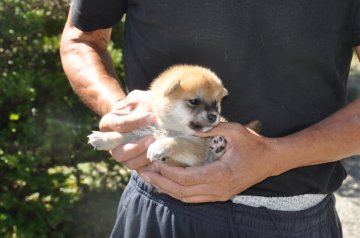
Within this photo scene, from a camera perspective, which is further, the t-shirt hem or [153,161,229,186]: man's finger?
the t-shirt hem

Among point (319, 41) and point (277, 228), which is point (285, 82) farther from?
point (277, 228)

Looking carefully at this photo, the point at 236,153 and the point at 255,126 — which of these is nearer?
the point at 236,153

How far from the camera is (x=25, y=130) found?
4.76 meters

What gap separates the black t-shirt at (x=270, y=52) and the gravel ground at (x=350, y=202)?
462 cm

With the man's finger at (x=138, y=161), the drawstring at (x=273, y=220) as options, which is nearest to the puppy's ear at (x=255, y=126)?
the drawstring at (x=273, y=220)

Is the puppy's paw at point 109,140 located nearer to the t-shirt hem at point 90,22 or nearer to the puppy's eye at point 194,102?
the puppy's eye at point 194,102

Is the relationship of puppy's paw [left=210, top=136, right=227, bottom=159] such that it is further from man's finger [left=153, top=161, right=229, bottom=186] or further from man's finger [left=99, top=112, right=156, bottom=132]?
man's finger [left=99, top=112, right=156, bottom=132]

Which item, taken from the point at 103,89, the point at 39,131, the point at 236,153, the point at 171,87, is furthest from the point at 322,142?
the point at 39,131

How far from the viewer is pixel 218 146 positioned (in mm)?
2455

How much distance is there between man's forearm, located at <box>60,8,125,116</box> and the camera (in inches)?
108

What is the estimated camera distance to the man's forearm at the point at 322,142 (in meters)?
2.28

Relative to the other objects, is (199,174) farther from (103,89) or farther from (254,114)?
(103,89)

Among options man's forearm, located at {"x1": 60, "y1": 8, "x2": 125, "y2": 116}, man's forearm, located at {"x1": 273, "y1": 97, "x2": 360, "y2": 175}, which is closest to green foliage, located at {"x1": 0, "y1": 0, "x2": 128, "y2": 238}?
man's forearm, located at {"x1": 60, "y1": 8, "x2": 125, "y2": 116}

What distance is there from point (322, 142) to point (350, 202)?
548 cm
